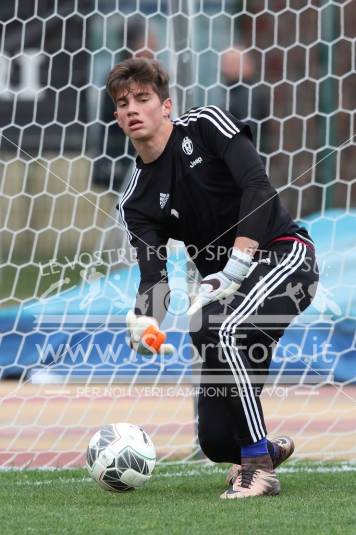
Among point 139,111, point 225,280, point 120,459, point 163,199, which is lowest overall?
point 120,459

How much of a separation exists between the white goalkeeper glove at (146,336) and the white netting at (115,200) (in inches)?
72.9

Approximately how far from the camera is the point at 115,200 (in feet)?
23.0

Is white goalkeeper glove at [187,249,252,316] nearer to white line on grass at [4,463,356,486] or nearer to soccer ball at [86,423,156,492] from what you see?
soccer ball at [86,423,156,492]

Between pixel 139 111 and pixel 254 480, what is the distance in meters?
1.39

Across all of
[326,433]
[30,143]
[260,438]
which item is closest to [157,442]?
[326,433]

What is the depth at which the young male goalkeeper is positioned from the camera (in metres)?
3.96

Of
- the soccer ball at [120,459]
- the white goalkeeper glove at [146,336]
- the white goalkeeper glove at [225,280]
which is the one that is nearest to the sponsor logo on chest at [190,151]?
the white goalkeeper glove at [225,280]

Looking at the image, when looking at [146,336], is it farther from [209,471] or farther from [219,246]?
[209,471]

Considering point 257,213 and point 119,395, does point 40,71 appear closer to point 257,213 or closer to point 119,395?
point 119,395

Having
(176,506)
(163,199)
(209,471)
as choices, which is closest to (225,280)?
(163,199)

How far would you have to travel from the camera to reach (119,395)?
21.9ft

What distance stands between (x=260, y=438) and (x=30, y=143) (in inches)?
173

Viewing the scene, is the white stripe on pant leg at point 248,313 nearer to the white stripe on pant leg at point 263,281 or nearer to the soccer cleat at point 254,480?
the white stripe on pant leg at point 263,281

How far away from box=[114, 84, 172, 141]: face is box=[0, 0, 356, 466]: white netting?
157 cm
